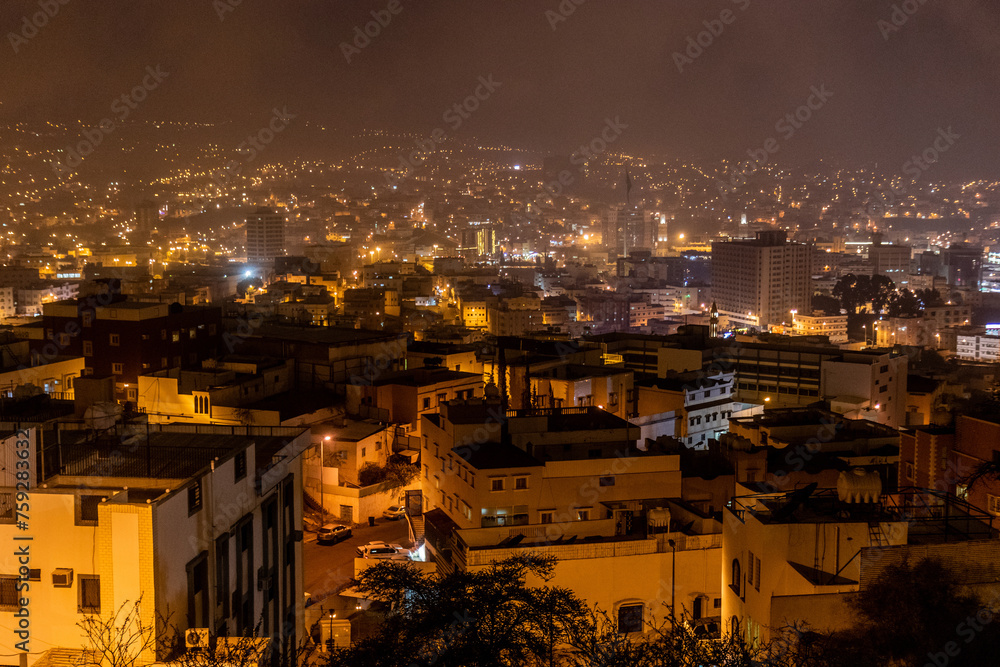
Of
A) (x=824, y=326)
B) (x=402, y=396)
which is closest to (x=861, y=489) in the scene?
(x=402, y=396)

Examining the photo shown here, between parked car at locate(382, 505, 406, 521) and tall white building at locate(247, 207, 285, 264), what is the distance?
3891cm

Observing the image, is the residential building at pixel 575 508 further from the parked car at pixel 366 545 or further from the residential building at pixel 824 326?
the residential building at pixel 824 326

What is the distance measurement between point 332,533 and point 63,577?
15.8ft

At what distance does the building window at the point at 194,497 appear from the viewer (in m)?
3.60

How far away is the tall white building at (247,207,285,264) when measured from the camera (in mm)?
46656

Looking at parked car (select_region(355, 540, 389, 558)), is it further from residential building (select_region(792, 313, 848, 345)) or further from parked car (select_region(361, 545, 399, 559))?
Answer: residential building (select_region(792, 313, 848, 345))

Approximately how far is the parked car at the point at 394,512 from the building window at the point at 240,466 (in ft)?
16.0

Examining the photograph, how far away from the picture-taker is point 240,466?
4086 millimetres

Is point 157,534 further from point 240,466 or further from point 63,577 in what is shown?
point 240,466

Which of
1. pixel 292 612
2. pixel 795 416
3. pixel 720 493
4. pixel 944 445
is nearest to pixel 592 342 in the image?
pixel 795 416

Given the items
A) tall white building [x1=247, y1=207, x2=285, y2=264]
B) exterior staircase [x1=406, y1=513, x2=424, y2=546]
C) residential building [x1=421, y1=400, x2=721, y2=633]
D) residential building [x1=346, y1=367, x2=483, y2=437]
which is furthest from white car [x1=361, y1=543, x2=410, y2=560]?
tall white building [x1=247, y1=207, x2=285, y2=264]

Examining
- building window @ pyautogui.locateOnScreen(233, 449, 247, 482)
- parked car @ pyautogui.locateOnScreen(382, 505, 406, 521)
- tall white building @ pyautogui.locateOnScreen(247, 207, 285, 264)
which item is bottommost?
parked car @ pyautogui.locateOnScreen(382, 505, 406, 521)

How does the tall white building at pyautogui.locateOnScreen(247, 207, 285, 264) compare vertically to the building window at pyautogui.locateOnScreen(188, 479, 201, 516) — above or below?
above

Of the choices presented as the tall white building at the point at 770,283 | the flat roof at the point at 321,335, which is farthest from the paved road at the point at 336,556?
the tall white building at the point at 770,283
